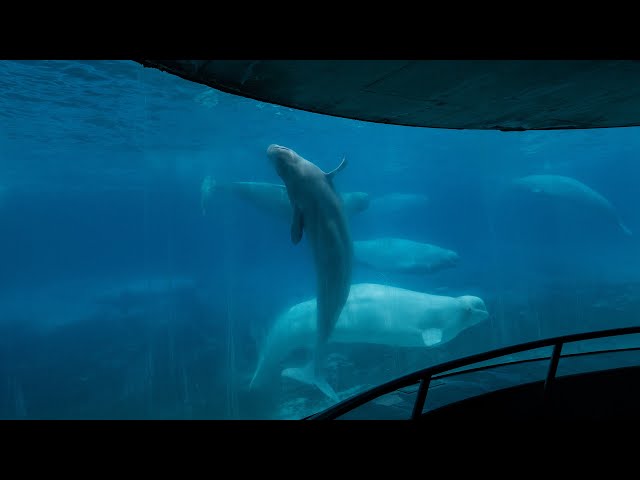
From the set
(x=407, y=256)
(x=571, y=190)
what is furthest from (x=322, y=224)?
(x=571, y=190)

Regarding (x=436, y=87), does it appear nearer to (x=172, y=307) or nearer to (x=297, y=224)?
(x=297, y=224)

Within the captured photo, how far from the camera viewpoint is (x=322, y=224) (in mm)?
10344

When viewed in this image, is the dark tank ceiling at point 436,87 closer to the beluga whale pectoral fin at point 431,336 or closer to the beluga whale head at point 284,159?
the beluga whale head at point 284,159

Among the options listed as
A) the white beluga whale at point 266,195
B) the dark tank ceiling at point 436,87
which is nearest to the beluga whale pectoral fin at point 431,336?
the white beluga whale at point 266,195

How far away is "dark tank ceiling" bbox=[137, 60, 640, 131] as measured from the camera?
387 centimetres

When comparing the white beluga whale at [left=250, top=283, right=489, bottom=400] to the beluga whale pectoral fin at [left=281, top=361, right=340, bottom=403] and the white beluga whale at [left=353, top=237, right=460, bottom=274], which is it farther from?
the white beluga whale at [left=353, top=237, right=460, bottom=274]

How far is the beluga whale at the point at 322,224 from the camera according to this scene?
937cm

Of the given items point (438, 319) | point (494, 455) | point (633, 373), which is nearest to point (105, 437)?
point (494, 455)

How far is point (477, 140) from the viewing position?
46875 mm

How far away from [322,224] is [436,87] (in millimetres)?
6054


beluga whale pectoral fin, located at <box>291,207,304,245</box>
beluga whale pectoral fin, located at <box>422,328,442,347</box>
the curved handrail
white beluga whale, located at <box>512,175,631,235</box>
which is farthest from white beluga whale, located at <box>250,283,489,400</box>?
white beluga whale, located at <box>512,175,631,235</box>

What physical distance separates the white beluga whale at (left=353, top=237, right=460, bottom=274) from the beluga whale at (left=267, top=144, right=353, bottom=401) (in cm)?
986

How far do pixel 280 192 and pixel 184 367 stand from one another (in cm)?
882

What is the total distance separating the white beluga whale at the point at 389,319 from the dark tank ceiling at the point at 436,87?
28.7 ft
